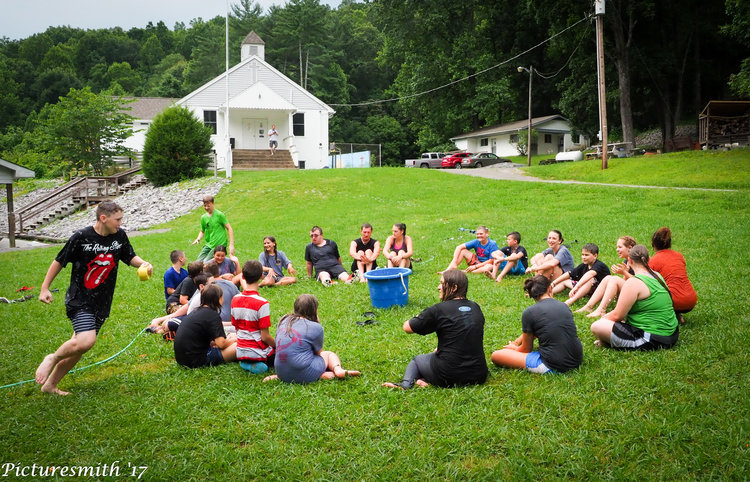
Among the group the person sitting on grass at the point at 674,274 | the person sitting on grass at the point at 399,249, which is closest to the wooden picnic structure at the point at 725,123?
the person sitting on grass at the point at 399,249

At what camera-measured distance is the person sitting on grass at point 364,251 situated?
33.2 ft

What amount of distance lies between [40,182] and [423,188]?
33.7 m

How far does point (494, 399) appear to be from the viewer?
470 centimetres

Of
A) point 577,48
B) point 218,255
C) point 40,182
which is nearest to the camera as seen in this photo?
point 218,255

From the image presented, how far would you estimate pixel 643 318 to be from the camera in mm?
5730

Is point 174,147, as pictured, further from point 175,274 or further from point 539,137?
point 539,137

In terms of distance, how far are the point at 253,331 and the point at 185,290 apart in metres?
2.62

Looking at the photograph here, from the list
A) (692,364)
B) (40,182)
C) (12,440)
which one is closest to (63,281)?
(12,440)

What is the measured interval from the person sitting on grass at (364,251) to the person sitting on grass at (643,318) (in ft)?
16.7

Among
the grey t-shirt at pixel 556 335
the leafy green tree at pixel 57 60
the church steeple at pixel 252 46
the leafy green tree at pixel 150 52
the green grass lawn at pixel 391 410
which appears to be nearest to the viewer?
the green grass lawn at pixel 391 410

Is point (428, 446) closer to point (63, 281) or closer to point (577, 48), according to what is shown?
point (63, 281)

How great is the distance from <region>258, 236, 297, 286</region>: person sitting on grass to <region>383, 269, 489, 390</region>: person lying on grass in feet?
18.0

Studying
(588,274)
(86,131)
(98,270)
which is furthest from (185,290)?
(86,131)

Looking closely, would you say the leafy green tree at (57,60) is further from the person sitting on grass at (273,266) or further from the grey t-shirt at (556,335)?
the grey t-shirt at (556,335)
